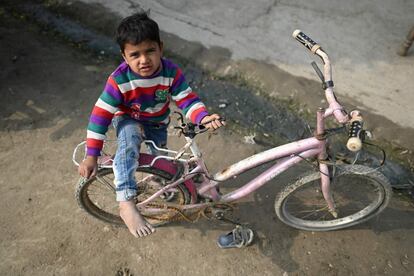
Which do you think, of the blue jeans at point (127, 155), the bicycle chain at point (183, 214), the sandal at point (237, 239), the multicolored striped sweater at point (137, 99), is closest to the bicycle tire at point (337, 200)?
the sandal at point (237, 239)

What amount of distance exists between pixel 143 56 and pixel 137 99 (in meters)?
0.37

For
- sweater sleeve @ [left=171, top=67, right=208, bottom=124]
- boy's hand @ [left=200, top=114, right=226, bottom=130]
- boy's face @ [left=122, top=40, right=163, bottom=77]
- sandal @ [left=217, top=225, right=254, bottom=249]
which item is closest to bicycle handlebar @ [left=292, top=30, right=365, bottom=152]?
boy's hand @ [left=200, top=114, right=226, bottom=130]

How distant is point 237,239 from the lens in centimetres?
311

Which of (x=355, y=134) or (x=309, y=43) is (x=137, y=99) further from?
(x=355, y=134)

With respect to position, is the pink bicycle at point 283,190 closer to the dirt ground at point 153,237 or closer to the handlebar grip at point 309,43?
the handlebar grip at point 309,43

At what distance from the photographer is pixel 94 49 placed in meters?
5.00

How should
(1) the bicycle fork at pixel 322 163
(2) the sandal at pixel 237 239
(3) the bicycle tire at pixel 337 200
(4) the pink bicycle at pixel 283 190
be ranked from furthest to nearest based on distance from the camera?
(2) the sandal at pixel 237 239
(3) the bicycle tire at pixel 337 200
(4) the pink bicycle at pixel 283 190
(1) the bicycle fork at pixel 322 163

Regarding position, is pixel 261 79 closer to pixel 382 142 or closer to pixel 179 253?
pixel 382 142

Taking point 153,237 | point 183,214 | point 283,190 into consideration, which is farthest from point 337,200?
point 153,237

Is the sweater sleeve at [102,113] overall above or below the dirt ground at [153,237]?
above

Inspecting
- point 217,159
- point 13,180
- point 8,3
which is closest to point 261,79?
point 217,159

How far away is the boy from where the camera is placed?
209 cm

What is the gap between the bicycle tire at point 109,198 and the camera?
2.61 meters

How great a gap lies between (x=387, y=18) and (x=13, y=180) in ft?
18.3
